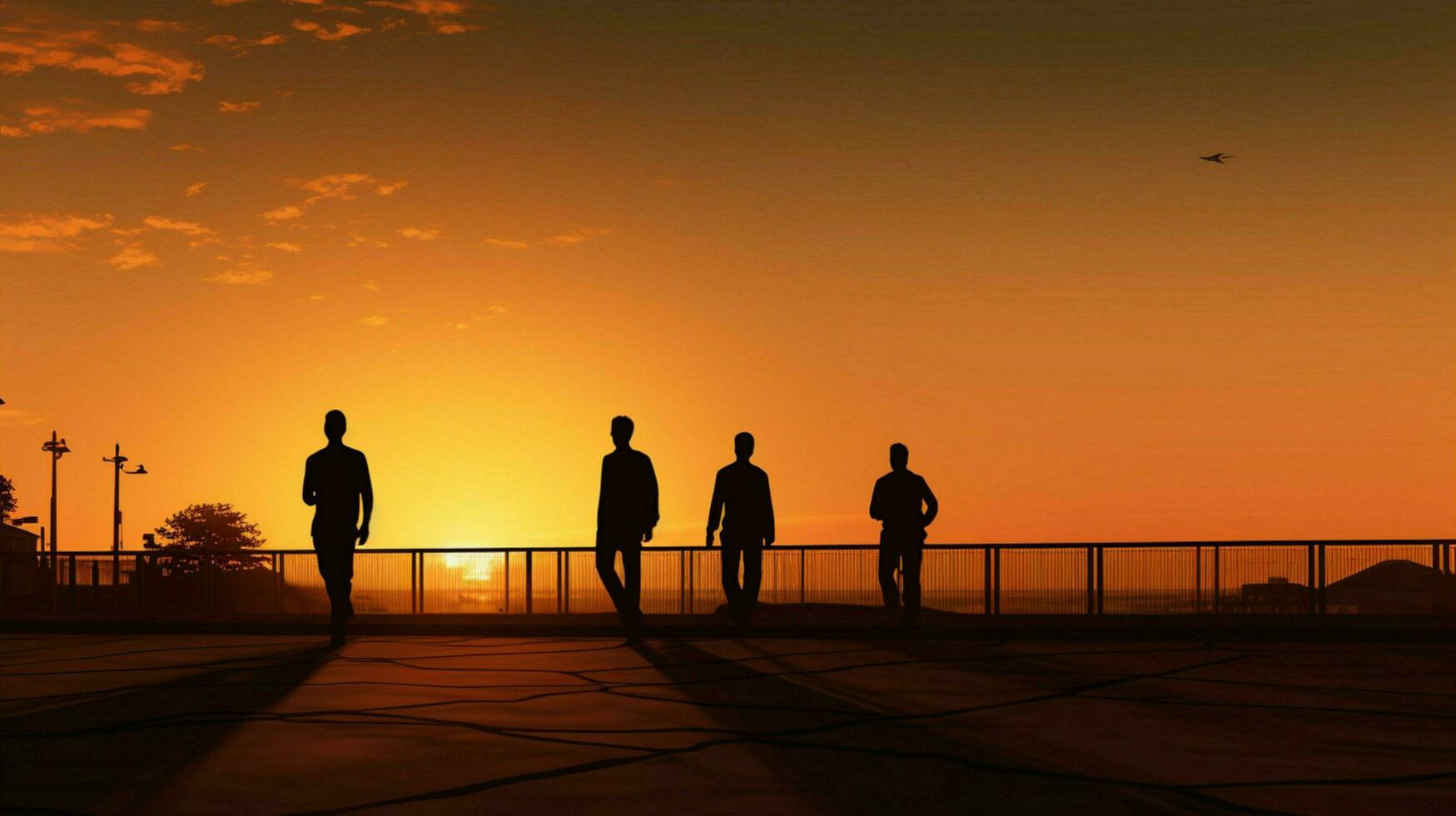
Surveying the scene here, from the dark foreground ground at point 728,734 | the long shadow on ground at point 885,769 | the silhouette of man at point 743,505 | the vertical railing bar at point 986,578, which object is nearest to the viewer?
the long shadow on ground at point 885,769

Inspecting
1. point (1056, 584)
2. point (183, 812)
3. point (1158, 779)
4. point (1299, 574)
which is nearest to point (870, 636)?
point (1056, 584)

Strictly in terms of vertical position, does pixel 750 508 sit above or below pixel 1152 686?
above

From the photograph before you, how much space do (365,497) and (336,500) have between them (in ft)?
0.92

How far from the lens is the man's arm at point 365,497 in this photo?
15.6 m

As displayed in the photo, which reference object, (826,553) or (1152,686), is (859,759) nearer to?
(1152,686)

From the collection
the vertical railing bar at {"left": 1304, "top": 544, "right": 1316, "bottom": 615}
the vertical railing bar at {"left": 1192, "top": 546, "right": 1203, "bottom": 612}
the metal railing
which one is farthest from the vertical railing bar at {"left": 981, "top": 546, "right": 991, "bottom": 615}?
the vertical railing bar at {"left": 1304, "top": 544, "right": 1316, "bottom": 615}

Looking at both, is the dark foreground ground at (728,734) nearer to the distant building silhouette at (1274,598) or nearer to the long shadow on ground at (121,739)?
the long shadow on ground at (121,739)

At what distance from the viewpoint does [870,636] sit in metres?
17.9

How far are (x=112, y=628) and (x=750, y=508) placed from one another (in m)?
8.79

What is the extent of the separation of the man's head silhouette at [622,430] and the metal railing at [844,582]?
286 inches

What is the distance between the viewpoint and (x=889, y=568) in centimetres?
1750

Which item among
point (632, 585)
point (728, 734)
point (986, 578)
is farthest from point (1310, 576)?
point (728, 734)

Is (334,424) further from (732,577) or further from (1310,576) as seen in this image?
(1310,576)

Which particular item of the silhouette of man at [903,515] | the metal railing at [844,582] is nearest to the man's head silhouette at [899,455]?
the silhouette of man at [903,515]
